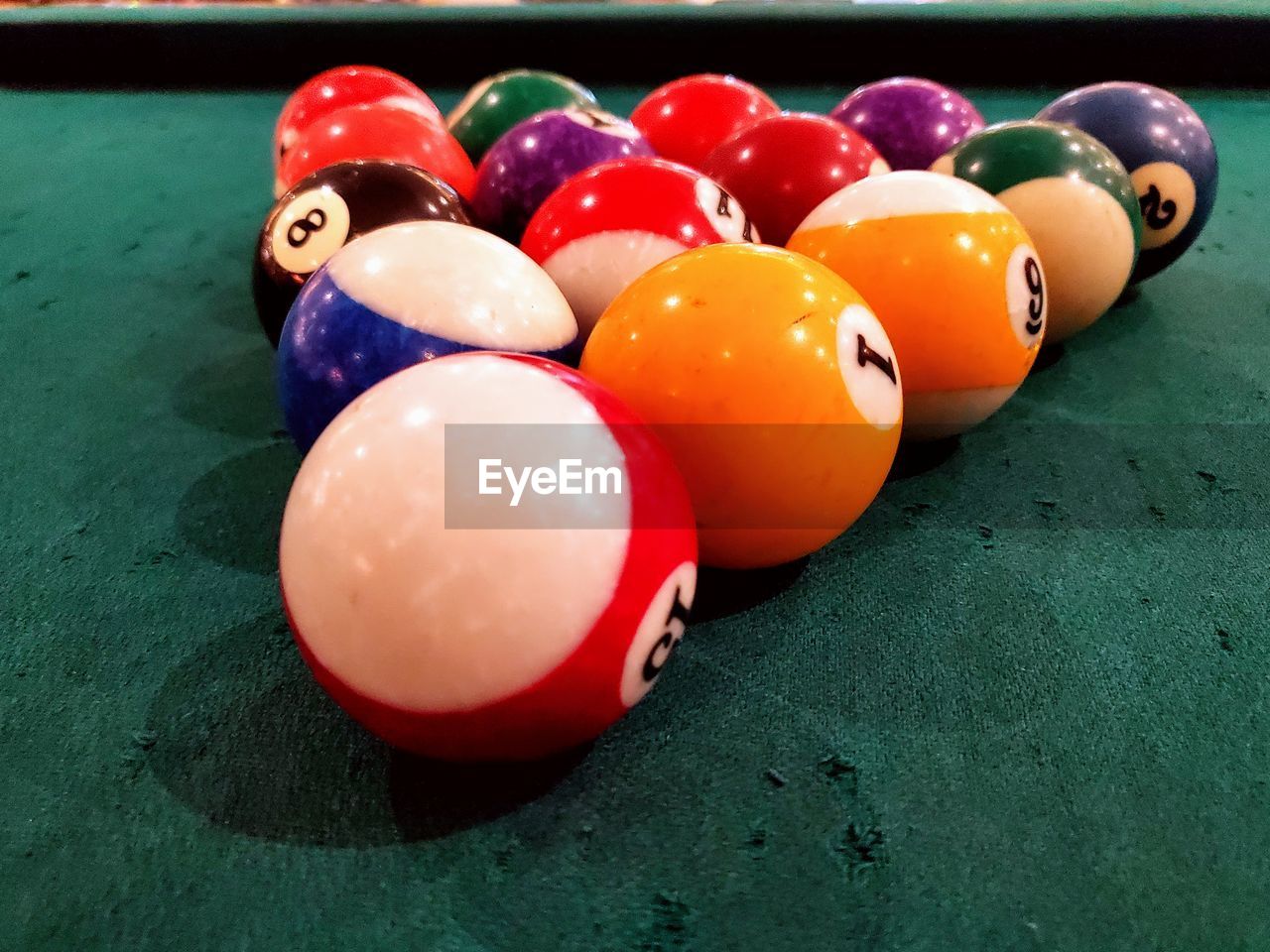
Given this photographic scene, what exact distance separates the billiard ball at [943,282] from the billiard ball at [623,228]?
20 centimetres

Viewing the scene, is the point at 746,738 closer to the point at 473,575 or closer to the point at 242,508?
the point at 473,575

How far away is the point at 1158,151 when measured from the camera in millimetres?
1986

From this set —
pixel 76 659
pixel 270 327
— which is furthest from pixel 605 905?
pixel 270 327

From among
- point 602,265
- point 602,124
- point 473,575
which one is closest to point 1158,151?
point 602,124

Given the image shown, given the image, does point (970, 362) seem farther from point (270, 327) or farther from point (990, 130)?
point (270, 327)

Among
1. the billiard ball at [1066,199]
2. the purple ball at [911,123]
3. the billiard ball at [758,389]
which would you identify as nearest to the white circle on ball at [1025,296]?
the billiard ball at [1066,199]

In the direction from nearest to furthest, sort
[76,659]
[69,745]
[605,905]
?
[605,905], [69,745], [76,659]

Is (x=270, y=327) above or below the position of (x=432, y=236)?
below

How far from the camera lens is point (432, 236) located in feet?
4.59

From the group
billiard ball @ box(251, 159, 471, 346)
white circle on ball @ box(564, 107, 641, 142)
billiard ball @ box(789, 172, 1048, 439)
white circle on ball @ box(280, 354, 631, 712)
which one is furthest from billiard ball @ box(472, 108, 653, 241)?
white circle on ball @ box(280, 354, 631, 712)

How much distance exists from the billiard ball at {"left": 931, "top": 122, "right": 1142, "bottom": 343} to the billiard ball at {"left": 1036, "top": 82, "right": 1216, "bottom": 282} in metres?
0.21

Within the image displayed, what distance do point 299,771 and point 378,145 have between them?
1464 mm

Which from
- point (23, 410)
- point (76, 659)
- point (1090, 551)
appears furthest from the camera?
point (23, 410)

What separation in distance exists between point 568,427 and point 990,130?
1278 millimetres
